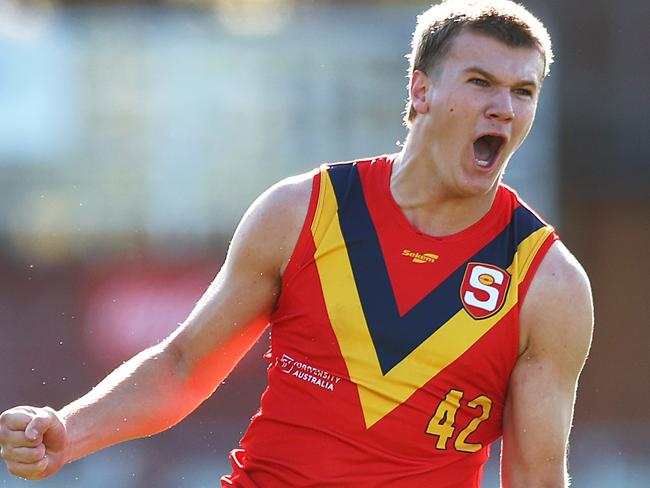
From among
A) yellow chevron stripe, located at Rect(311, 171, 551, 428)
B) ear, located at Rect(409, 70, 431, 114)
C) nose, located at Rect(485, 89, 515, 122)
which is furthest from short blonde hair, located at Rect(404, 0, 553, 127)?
yellow chevron stripe, located at Rect(311, 171, 551, 428)

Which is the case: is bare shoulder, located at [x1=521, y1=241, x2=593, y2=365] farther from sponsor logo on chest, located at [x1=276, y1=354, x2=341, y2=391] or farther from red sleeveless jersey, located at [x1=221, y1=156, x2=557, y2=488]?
sponsor logo on chest, located at [x1=276, y1=354, x2=341, y2=391]

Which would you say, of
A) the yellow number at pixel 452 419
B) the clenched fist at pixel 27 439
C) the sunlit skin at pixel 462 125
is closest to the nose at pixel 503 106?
the sunlit skin at pixel 462 125

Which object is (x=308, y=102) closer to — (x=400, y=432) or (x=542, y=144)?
(x=542, y=144)

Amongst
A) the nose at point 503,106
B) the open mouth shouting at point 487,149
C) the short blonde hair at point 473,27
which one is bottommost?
the open mouth shouting at point 487,149

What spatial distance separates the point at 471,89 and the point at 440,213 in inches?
16.4

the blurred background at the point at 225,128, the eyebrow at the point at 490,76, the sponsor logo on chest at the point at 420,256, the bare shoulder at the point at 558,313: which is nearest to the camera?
the bare shoulder at the point at 558,313

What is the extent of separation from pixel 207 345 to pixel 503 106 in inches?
48.3

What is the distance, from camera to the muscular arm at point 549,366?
4461 mm

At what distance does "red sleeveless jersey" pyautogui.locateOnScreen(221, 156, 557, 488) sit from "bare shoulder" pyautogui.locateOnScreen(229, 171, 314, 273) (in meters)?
0.03

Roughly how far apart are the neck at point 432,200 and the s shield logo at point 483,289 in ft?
0.59

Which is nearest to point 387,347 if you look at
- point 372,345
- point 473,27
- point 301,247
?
point 372,345

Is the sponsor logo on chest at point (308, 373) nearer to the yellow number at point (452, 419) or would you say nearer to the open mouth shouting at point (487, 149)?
Result: the yellow number at point (452, 419)

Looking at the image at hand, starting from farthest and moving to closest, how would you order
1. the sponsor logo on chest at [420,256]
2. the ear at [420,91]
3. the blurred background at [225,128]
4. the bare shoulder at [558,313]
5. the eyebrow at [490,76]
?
the blurred background at [225,128]
the ear at [420,91]
the sponsor logo on chest at [420,256]
the eyebrow at [490,76]
the bare shoulder at [558,313]

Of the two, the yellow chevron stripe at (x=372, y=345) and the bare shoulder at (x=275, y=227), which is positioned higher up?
the bare shoulder at (x=275, y=227)
